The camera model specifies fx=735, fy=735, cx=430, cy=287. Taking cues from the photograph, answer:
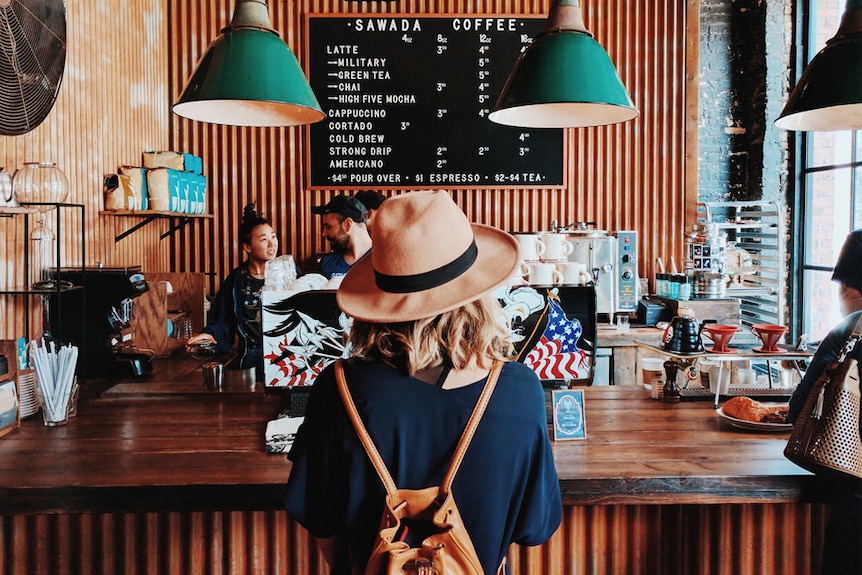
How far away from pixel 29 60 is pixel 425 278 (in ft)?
8.07

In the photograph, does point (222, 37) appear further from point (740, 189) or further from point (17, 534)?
point (740, 189)

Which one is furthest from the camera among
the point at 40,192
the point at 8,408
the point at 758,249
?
the point at 758,249

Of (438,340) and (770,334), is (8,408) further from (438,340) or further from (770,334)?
(770,334)

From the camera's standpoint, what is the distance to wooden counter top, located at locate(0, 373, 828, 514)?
1803 millimetres

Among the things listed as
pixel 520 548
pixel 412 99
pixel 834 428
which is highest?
pixel 412 99

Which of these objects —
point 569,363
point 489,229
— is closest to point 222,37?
point 489,229

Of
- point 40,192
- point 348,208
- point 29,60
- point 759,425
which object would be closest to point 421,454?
point 759,425

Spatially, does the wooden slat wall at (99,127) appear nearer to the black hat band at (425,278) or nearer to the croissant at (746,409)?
the black hat band at (425,278)

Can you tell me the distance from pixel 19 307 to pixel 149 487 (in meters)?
1.72

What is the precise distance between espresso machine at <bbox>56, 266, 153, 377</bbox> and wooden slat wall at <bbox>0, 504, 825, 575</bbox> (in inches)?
43.2

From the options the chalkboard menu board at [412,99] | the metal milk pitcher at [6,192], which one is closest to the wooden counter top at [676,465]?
the metal milk pitcher at [6,192]

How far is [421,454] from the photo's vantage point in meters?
1.26

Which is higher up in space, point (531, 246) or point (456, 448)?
point (531, 246)

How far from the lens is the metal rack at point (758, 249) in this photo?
498 centimetres
